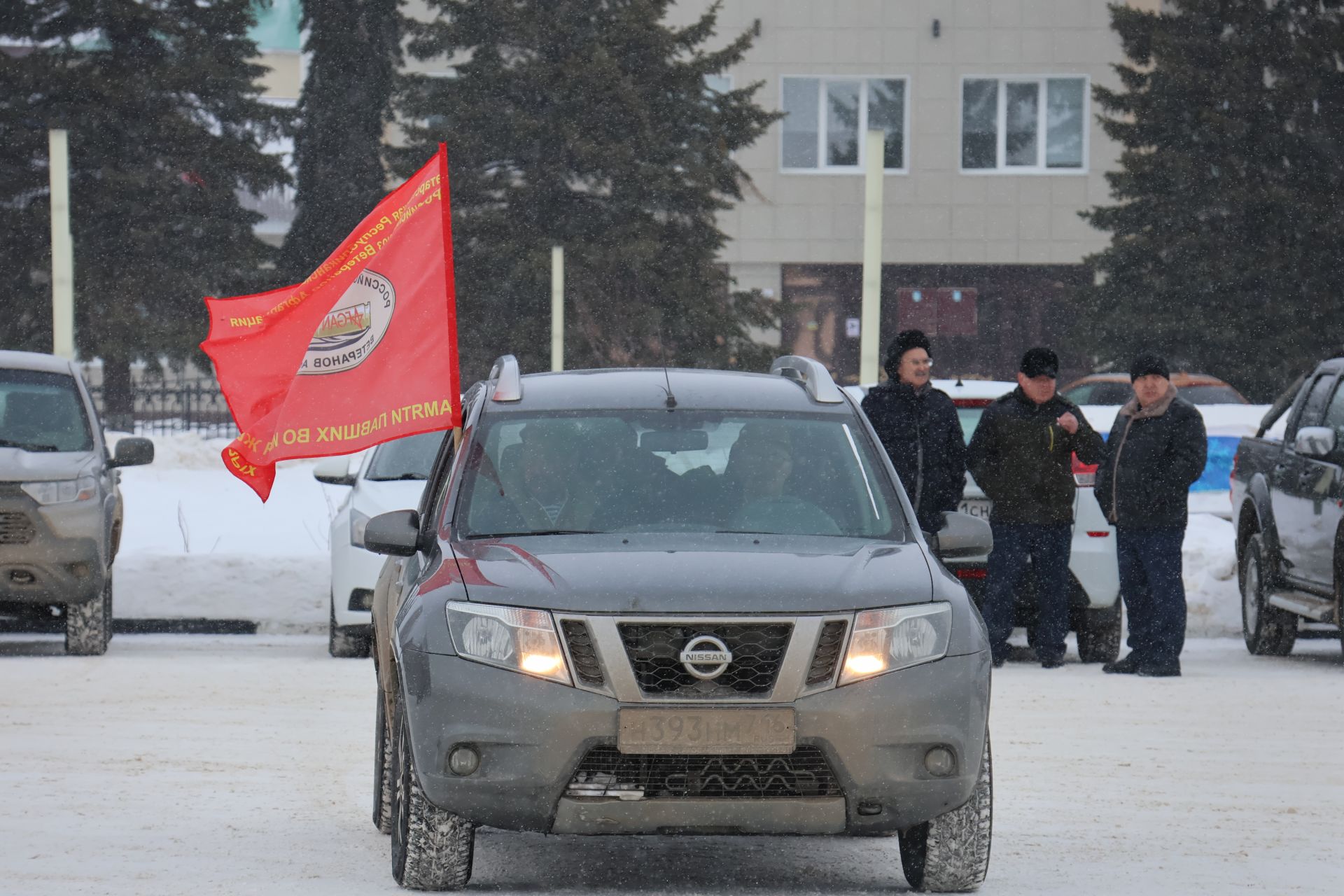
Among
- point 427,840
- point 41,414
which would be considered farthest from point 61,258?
point 427,840

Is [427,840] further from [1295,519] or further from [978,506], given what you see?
[1295,519]

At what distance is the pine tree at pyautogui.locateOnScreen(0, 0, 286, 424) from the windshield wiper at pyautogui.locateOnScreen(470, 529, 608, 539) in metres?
27.2

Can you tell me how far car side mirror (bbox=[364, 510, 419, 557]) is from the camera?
6.65 metres

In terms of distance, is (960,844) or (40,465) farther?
(40,465)

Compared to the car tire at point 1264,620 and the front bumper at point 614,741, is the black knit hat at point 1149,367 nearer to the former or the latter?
the car tire at point 1264,620

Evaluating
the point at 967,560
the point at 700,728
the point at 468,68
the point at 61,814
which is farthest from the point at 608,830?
the point at 468,68

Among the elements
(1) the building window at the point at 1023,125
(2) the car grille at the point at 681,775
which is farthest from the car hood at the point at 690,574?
(1) the building window at the point at 1023,125

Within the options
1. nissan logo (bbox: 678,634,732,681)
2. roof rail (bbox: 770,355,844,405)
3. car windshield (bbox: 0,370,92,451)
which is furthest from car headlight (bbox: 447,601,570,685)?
car windshield (bbox: 0,370,92,451)

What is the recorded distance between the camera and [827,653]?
582 centimetres

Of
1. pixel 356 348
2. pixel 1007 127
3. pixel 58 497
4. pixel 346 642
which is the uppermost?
pixel 1007 127

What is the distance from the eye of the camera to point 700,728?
5.71m

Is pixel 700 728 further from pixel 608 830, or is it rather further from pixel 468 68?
pixel 468 68

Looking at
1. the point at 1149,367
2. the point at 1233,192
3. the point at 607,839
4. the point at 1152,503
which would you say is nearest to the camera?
the point at 607,839

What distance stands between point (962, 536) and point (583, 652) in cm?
171
